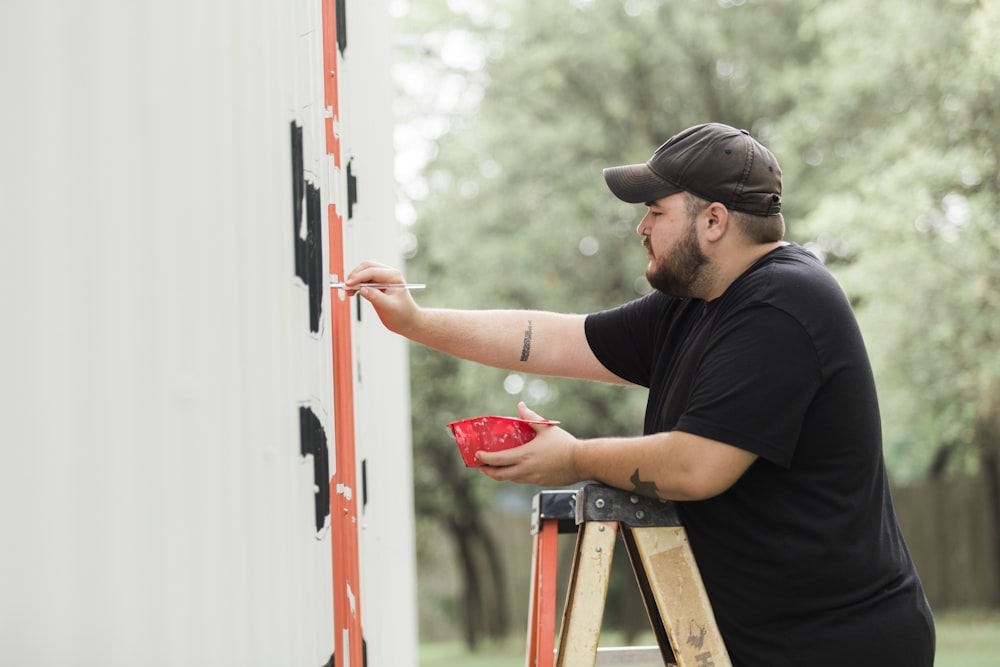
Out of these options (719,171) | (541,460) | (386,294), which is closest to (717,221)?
(719,171)

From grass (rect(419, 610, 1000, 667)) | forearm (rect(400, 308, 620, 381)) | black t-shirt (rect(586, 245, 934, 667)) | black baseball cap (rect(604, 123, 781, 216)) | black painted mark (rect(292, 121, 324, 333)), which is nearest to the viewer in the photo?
black painted mark (rect(292, 121, 324, 333))

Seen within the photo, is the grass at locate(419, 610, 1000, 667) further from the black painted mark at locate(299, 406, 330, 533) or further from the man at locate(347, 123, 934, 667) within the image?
the black painted mark at locate(299, 406, 330, 533)

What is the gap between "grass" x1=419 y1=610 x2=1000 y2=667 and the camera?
11422 millimetres

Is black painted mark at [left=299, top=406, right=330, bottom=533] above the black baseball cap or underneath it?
underneath

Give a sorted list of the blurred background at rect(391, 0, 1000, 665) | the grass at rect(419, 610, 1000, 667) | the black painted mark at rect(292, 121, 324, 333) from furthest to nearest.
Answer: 1. the grass at rect(419, 610, 1000, 667)
2. the blurred background at rect(391, 0, 1000, 665)
3. the black painted mark at rect(292, 121, 324, 333)

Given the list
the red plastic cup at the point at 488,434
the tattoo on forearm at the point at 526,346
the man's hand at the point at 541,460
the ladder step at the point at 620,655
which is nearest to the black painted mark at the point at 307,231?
the red plastic cup at the point at 488,434

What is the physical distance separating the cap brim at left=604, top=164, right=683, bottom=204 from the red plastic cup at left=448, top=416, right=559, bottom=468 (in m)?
0.62

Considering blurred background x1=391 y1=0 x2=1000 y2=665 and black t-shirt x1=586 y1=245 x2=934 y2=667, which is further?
blurred background x1=391 y1=0 x2=1000 y2=665

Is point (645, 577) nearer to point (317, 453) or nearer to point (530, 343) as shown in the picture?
point (317, 453)

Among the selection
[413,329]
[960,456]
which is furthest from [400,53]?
[413,329]

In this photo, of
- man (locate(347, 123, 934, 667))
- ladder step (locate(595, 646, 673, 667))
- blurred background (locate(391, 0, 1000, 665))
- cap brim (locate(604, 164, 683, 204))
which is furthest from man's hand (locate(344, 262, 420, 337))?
blurred background (locate(391, 0, 1000, 665))

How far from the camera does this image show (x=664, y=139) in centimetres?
1357

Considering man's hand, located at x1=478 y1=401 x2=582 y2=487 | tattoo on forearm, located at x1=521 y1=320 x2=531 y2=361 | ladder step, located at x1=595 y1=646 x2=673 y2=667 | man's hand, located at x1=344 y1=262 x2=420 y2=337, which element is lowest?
ladder step, located at x1=595 y1=646 x2=673 y2=667

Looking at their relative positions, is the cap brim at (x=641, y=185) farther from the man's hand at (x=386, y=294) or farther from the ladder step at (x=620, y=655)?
the ladder step at (x=620, y=655)
